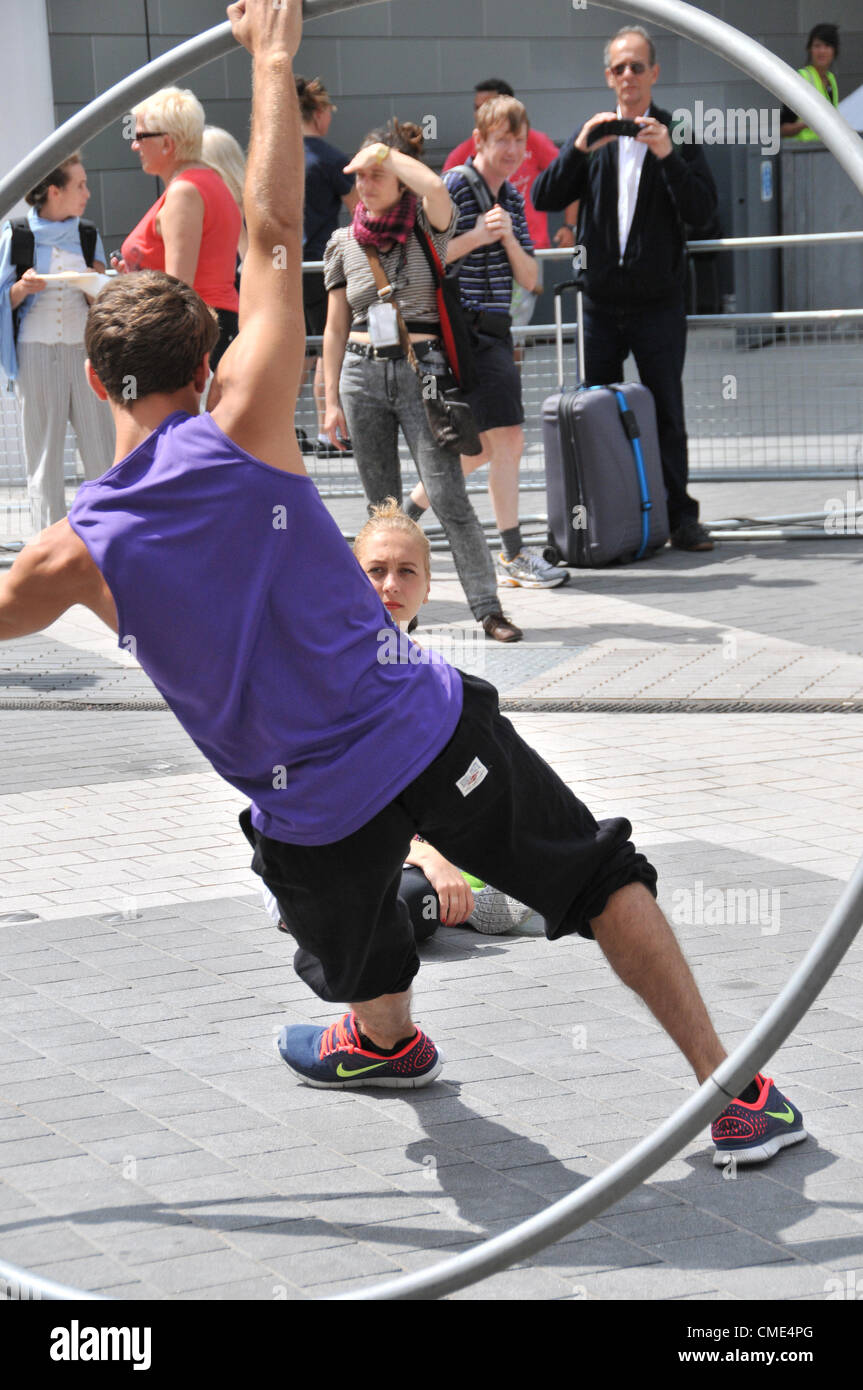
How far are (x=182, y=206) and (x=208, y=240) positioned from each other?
0.88 ft

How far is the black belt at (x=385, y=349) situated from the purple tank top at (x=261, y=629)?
4469 mm

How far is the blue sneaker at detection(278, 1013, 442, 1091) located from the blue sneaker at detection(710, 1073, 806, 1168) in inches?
26.1

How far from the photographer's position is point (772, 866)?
5051mm

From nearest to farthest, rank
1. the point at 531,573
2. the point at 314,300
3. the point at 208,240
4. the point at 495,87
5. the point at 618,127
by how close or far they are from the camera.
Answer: the point at 208,240
the point at 618,127
the point at 531,573
the point at 314,300
the point at 495,87

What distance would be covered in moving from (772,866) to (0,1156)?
2412mm

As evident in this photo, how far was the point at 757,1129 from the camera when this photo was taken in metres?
3.40

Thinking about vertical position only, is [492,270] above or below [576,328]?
above

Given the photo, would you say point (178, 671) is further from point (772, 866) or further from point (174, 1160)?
point (772, 866)

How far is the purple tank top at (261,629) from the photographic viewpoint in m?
2.99

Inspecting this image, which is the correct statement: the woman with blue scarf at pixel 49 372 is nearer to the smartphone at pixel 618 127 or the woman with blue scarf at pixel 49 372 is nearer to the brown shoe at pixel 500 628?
the brown shoe at pixel 500 628

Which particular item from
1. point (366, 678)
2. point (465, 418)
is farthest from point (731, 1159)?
point (465, 418)

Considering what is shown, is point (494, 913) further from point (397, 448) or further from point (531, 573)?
point (531, 573)

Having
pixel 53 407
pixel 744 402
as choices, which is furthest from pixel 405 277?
pixel 744 402

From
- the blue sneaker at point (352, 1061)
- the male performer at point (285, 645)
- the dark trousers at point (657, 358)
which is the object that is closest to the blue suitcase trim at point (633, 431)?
the dark trousers at point (657, 358)
